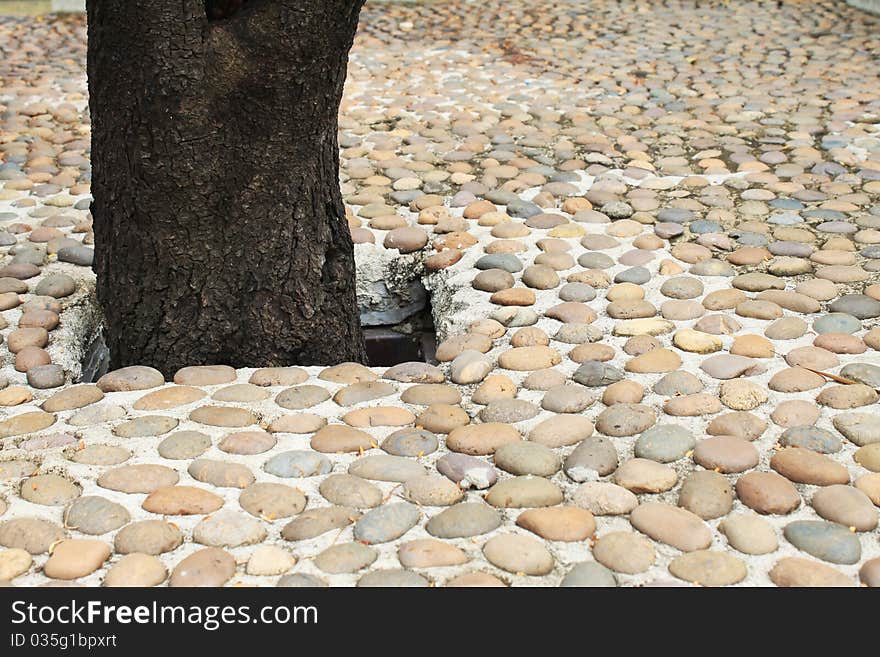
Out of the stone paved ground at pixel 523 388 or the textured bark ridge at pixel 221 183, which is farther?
the textured bark ridge at pixel 221 183

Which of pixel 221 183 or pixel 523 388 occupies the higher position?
pixel 221 183

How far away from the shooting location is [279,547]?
1.67 m

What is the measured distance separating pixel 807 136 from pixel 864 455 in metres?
2.39

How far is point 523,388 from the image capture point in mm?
2289

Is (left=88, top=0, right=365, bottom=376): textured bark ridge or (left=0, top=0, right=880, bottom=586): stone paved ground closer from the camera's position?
(left=0, top=0, right=880, bottom=586): stone paved ground

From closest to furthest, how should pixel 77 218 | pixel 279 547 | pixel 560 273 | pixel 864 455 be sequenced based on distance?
pixel 279 547 → pixel 864 455 → pixel 560 273 → pixel 77 218

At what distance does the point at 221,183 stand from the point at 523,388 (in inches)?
33.7

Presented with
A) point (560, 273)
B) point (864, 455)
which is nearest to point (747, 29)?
point (560, 273)

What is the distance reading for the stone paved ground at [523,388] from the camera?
167 cm

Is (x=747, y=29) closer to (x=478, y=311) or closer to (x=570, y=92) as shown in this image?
(x=570, y=92)

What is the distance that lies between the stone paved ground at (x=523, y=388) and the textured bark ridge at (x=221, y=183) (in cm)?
19

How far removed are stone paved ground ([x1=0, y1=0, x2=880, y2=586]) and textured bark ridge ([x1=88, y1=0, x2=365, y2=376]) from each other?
0.19 meters

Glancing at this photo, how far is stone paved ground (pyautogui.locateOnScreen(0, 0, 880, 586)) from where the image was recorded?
1.67 m

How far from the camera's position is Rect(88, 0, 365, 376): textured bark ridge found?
85.4 inches
